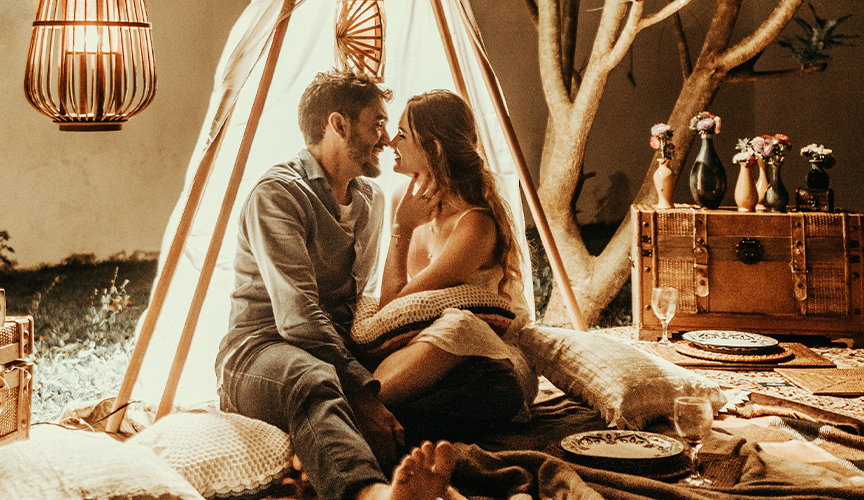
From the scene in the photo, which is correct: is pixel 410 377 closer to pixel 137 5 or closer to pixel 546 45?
pixel 137 5

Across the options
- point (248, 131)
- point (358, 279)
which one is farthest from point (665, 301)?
point (248, 131)

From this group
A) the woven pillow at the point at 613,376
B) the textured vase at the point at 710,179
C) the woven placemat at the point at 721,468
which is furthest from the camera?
the textured vase at the point at 710,179

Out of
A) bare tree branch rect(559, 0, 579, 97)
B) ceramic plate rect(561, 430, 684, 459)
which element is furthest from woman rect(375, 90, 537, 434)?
bare tree branch rect(559, 0, 579, 97)

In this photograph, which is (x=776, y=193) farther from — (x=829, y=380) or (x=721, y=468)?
(x=721, y=468)

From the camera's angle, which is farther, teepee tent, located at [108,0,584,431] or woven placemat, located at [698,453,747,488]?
teepee tent, located at [108,0,584,431]

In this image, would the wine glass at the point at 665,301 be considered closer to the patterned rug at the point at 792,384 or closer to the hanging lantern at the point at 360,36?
the patterned rug at the point at 792,384

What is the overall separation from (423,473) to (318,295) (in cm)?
91

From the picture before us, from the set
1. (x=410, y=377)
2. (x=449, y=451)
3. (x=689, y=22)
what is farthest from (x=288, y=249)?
(x=689, y=22)

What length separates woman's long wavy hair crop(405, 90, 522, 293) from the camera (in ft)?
9.74

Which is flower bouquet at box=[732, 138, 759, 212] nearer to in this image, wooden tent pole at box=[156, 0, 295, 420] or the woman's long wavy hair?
the woman's long wavy hair

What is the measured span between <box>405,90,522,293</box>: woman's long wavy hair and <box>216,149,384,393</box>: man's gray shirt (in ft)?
1.09

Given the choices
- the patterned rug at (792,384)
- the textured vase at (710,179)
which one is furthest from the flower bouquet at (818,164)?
the patterned rug at (792,384)

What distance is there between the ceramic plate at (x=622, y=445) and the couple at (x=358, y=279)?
1.31 ft

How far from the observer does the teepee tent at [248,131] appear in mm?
2668
